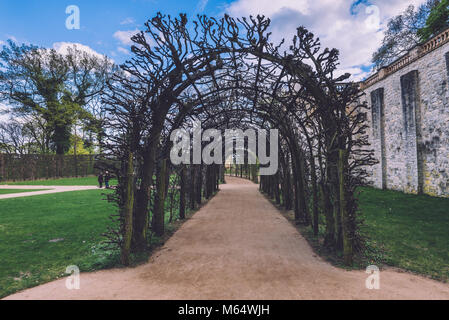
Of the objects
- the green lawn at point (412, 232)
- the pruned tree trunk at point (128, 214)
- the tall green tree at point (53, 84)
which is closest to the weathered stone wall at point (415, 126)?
the green lawn at point (412, 232)

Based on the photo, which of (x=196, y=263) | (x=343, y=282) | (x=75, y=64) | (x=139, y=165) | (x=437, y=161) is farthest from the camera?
→ (x=75, y=64)

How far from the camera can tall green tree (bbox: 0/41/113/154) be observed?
20.9 meters

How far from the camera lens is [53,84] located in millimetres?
22734

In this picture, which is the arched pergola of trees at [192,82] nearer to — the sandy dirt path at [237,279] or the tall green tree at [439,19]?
the sandy dirt path at [237,279]

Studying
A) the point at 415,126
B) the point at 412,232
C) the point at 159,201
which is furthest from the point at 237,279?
the point at 415,126

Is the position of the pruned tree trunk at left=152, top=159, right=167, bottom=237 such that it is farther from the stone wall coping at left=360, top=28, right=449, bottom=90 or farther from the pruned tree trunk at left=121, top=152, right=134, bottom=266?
the stone wall coping at left=360, top=28, right=449, bottom=90

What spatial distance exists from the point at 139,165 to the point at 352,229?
364 cm

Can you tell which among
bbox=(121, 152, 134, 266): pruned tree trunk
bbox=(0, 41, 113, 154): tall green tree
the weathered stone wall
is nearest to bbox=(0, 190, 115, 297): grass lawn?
bbox=(121, 152, 134, 266): pruned tree trunk

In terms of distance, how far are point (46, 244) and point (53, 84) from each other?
24135 millimetres

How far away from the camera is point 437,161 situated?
29.1ft

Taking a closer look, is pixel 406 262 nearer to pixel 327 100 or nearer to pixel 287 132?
pixel 327 100

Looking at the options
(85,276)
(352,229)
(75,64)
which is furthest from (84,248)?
(75,64)

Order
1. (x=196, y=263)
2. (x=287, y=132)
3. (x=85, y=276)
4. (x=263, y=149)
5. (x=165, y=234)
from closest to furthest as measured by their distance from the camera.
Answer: (x=85, y=276), (x=196, y=263), (x=165, y=234), (x=287, y=132), (x=263, y=149)

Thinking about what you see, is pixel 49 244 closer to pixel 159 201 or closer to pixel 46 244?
pixel 46 244
